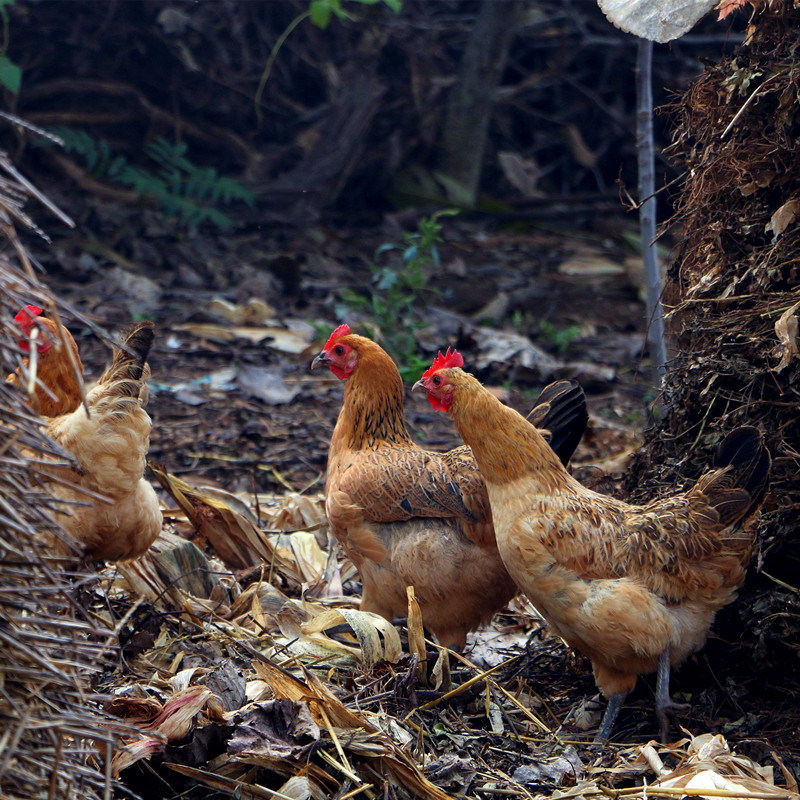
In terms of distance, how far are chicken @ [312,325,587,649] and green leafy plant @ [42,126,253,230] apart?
5.29 metres

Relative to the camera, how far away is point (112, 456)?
10.4 feet

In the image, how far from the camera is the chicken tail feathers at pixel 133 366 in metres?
3.21

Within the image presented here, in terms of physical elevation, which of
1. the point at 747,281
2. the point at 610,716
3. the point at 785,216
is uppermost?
the point at 785,216

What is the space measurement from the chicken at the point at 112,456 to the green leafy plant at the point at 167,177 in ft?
18.1

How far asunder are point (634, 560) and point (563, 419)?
857mm

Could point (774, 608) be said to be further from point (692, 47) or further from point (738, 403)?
point (692, 47)

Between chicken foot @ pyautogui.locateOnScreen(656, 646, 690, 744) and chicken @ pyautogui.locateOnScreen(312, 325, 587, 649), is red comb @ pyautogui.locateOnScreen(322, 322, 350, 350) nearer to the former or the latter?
chicken @ pyautogui.locateOnScreen(312, 325, 587, 649)

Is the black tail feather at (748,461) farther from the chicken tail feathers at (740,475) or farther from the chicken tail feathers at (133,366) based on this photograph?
the chicken tail feathers at (133,366)

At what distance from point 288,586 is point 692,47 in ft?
29.1

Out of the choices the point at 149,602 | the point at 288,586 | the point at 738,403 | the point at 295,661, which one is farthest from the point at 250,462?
the point at 738,403

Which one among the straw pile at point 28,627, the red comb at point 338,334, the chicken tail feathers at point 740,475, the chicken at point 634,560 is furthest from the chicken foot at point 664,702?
the red comb at point 338,334

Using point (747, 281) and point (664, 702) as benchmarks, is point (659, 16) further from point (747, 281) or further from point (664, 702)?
point (664, 702)

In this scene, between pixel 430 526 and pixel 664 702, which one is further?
pixel 430 526

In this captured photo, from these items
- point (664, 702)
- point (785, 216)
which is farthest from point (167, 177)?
point (664, 702)
